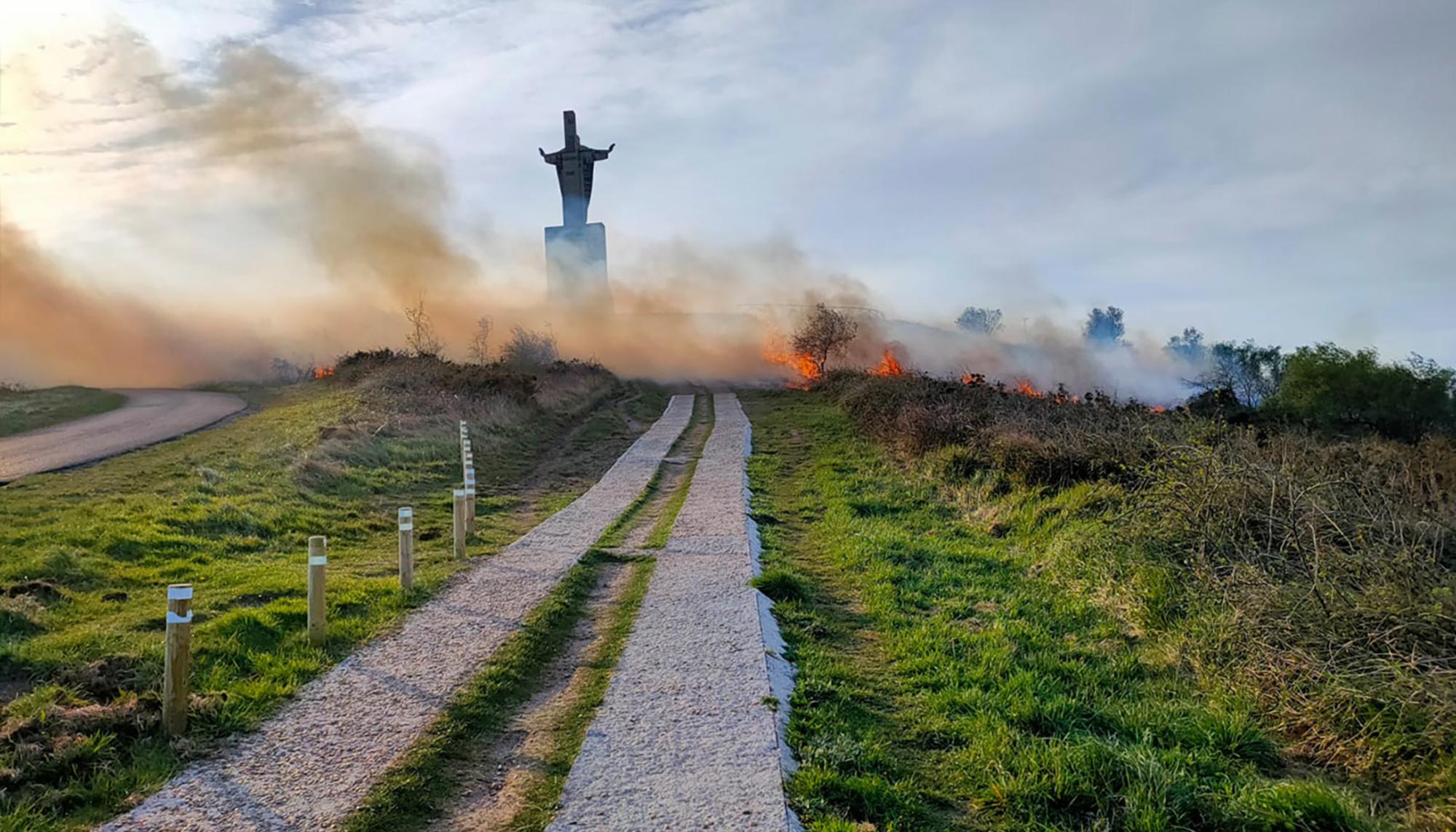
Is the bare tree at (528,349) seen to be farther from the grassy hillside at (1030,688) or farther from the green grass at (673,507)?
the grassy hillside at (1030,688)

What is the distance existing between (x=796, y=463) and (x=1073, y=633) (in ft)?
46.1

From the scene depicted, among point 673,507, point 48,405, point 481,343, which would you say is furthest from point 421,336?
point 673,507

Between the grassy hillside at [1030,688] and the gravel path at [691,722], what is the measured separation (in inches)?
11.2

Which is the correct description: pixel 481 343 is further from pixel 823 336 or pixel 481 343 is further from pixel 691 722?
pixel 691 722

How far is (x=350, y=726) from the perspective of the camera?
635cm

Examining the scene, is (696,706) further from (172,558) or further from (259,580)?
(172,558)

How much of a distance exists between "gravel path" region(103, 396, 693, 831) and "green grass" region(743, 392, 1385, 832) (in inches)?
108

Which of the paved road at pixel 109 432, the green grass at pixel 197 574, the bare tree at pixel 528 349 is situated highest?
the bare tree at pixel 528 349

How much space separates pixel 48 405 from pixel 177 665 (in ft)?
89.0

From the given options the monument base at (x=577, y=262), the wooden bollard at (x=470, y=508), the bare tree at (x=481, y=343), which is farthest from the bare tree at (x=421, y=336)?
the wooden bollard at (x=470, y=508)

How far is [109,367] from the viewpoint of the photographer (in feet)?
136

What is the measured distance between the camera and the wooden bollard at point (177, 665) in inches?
241

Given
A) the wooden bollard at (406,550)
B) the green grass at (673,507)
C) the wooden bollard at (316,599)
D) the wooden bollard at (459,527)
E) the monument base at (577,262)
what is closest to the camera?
the wooden bollard at (316,599)

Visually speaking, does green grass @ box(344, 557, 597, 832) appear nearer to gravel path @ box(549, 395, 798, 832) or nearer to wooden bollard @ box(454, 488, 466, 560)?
gravel path @ box(549, 395, 798, 832)
